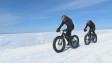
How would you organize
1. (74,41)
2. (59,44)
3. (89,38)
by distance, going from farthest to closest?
(89,38)
(74,41)
(59,44)

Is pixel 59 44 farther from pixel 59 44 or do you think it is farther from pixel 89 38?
pixel 89 38

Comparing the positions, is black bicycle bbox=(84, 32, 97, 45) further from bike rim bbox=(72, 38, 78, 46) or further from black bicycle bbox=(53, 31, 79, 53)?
black bicycle bbox=(53, 31, 79, 53)

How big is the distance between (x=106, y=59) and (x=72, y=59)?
75.2 inches

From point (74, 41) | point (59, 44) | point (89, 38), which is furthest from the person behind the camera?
point (89, 38)

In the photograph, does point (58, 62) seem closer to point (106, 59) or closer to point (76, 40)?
point (106, 59)

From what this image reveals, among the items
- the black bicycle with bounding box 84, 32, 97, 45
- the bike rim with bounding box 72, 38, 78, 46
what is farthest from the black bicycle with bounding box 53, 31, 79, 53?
the black bicycle with bounding box 84, 32, 97, 45

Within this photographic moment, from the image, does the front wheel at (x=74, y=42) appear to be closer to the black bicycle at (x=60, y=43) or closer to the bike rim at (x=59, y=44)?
the black bicycle at (x=60, y=43)

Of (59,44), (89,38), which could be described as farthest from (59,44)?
(89,38)

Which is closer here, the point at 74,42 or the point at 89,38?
the point at 74,42

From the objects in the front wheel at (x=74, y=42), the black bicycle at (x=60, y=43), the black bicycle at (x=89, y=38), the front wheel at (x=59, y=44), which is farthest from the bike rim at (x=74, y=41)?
the black bicycle at (x=89, y=38)

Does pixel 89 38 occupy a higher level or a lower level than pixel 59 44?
higher

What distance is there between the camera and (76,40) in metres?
13.3

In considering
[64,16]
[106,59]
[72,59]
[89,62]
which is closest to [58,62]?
[72,59]

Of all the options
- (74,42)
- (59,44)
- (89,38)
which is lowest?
(59,44)
